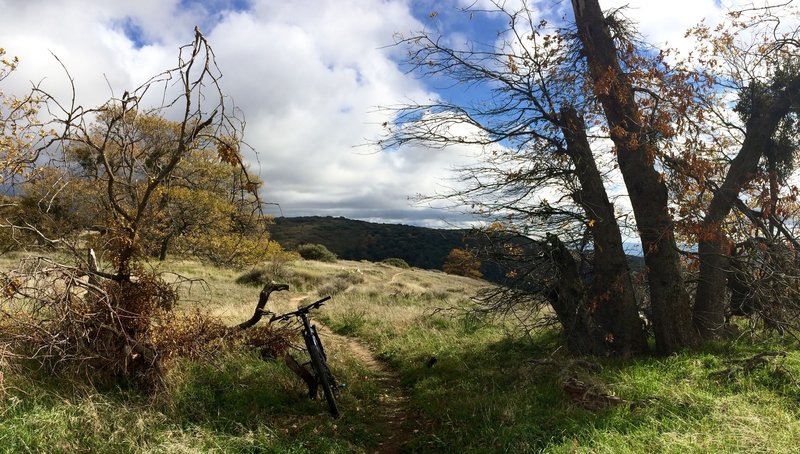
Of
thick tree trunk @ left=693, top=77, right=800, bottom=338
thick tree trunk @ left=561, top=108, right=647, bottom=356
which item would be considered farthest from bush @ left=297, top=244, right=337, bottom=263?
thick tree trunk @ left=693, top=77, right=800, bottom=338

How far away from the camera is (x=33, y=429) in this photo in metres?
4.41

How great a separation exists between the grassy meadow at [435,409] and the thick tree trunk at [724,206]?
2.67 feet

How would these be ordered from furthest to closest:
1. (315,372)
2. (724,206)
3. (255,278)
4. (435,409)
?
1. (255,278)
2. (724,206)
3. (435,409)
4. (315,372)

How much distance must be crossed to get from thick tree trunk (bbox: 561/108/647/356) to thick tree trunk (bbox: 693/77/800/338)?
4.37 feet

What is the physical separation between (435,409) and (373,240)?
8031cm

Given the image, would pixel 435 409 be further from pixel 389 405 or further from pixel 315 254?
pixel 315 254

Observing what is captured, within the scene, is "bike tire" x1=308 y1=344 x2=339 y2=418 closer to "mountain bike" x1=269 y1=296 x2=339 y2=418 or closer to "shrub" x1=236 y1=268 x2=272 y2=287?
"mountain bike" x1=269 y1=296 x2=339 y2=418

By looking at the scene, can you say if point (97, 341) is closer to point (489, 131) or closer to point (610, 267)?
point (489, 131)

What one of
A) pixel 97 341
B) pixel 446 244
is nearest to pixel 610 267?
pixel 97 341

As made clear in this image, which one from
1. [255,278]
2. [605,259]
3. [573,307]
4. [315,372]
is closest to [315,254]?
[255,278]

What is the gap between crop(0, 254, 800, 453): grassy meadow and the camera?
4637 mm

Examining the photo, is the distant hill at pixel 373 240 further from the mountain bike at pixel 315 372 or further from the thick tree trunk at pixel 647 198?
the mountain bike at pixel 315 372

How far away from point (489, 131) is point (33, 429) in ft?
26.4

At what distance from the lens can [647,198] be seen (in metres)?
8.64
